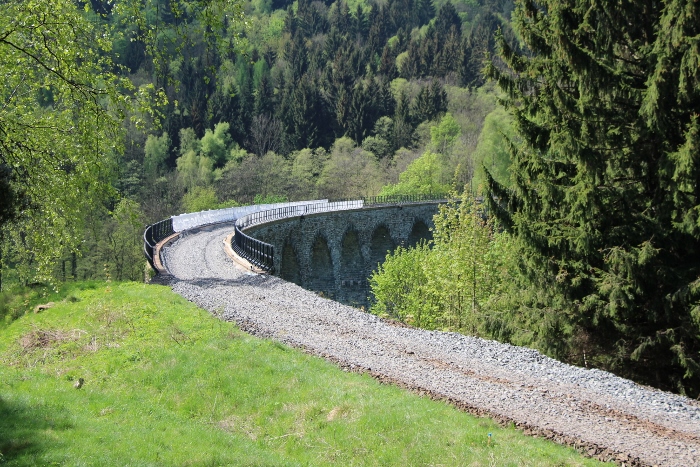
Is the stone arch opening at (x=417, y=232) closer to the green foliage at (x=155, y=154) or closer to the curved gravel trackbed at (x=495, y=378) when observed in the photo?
the green foliage at (x=155, y=154)

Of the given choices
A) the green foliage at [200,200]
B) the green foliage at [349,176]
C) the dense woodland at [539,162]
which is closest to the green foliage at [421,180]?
the green foliage at [349,176]

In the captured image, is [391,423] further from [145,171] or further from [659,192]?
[145,171]

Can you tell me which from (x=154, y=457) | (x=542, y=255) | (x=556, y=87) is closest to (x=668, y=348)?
(x=542, y=255)

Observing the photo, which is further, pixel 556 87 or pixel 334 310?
pixel 334 310

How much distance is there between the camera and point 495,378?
11.5 metres

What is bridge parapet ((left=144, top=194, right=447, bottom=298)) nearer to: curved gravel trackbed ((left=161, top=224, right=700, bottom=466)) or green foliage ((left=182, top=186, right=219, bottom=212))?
curved gravel trackbed ((left=161, top=224, right=700, bottom=466))

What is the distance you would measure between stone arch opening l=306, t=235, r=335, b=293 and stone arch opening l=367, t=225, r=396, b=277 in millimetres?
5473

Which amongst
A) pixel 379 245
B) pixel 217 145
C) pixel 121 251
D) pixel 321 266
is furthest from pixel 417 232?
pixel 217 145

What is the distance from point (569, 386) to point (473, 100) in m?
85.3

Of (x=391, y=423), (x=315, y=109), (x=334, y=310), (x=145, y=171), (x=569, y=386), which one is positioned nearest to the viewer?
(x=391, y=423)

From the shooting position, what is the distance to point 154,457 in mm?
8102

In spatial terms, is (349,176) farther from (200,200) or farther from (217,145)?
(200,200)

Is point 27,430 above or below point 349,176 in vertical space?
below

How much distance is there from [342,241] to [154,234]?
1839cm
